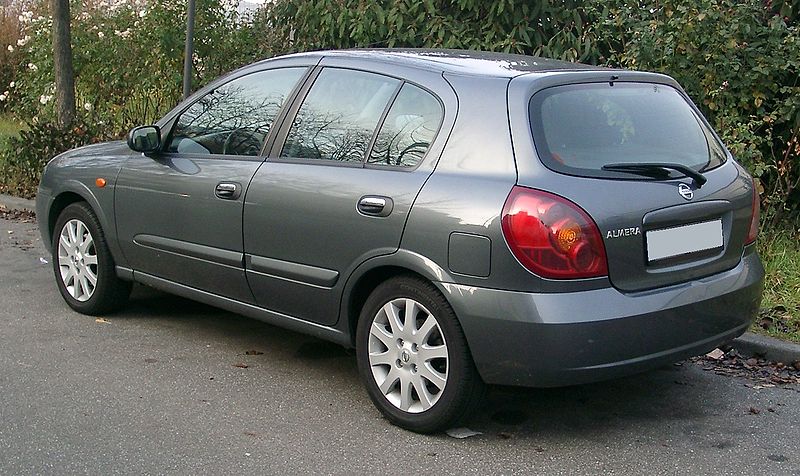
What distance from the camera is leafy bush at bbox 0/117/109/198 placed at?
410 inches

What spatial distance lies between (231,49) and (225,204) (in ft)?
21.5

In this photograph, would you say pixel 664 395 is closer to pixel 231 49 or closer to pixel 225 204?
pixel 225 204

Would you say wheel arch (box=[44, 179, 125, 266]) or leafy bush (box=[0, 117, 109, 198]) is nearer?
wheel arch (box=[44, 179, 125, 266])

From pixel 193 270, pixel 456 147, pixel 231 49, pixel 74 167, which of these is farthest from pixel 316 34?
pixel 456 147

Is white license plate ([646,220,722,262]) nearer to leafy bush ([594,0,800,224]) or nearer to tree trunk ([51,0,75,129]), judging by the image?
leafy bush ([594,0,800,224])

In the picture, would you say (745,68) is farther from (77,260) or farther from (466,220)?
(77,260)

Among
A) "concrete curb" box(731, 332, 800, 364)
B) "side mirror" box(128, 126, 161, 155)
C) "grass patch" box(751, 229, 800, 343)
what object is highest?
"side mirror" box(128, 126, 161, 155)

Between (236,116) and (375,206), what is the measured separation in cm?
133

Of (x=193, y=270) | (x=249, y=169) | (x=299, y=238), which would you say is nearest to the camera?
(x=299, y=238)

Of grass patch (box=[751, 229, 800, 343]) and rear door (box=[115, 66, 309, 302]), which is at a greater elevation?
rear door (box=[115, 66, 309, 302])

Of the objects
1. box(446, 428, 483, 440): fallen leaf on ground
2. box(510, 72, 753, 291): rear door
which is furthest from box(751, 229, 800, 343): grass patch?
box(446, 428, 483, 440): fallen leaf on ground

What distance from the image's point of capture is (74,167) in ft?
20.3

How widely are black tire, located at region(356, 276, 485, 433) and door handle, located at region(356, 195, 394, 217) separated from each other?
29cm

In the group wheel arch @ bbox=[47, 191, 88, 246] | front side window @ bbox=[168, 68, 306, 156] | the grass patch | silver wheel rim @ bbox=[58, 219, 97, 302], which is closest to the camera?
front side window @ bbox=[168, 68, 306, 156]
